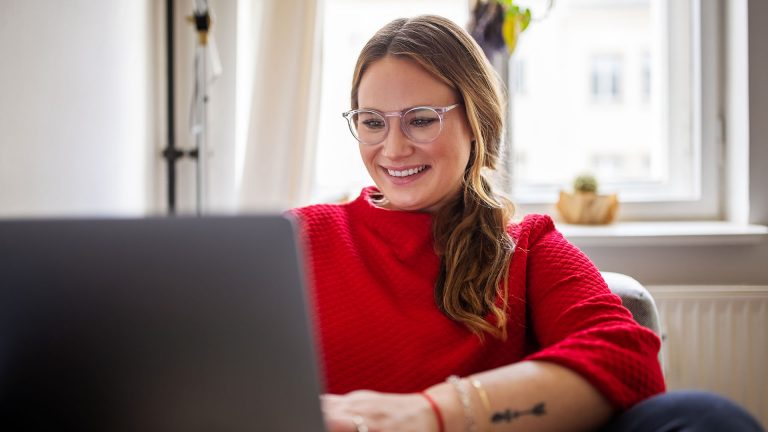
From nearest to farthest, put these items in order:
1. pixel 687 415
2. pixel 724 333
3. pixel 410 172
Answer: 1. pixel 687 415
2. pixel 410 172
3. pixel 724 333

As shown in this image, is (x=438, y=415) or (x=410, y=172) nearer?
(x=438, y=415)

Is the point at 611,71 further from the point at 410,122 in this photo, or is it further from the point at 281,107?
the point at 410,122

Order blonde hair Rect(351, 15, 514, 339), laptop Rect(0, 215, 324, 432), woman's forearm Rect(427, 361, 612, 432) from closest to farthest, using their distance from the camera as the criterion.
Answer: laptop Rect(0, 215, 324, 432) → woman's forearm Rect(427, 361, 612, 432) → blonde hair Rect(351, 15, 514, 339)

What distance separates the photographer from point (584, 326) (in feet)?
3.25

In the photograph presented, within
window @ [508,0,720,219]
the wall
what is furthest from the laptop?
window @ [508,0,720,219]

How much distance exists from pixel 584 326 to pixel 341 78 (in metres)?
1.63

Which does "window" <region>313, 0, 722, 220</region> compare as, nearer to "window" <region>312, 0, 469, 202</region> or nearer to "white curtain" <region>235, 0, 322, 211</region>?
"window" <region>312, 0, 469, 202</region>

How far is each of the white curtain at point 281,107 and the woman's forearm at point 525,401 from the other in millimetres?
1212

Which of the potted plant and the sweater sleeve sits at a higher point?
the potted plant

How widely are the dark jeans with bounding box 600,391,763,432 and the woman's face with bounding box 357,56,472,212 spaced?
0.53 m

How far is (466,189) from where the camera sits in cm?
125

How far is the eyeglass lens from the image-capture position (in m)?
1.19

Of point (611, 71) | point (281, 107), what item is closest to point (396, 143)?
point (281, 107)

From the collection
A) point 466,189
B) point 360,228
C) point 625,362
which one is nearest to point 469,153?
point 466,189
